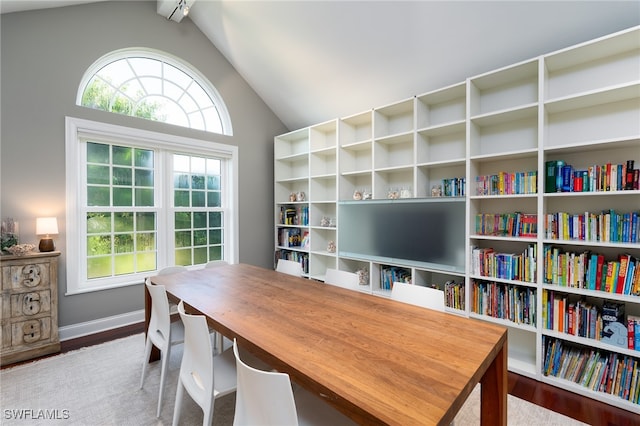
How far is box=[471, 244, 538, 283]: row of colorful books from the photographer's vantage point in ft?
7.39

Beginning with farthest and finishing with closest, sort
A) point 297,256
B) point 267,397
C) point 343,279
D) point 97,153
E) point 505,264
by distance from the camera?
point 297,256, point 97,153, point 505,264, point 343,279, point 267,397

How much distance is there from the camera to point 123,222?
132 inches

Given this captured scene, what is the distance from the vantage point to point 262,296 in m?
1.89

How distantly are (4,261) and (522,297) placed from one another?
436cm

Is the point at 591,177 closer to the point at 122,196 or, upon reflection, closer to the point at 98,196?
the point at 122,196

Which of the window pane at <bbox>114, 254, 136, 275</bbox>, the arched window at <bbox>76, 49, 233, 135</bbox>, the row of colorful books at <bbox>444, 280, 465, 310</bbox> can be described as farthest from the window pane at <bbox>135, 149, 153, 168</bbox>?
the row of colorful books at <bbox>444, 280, 465, 310</bbox>

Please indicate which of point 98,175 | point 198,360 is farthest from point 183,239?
point 198,360

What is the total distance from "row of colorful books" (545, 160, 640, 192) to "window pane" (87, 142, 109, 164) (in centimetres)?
442

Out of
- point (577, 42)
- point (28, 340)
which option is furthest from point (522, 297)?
point (28, 340)

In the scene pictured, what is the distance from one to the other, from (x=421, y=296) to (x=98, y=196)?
356 centimetres

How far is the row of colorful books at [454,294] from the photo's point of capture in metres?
2.68

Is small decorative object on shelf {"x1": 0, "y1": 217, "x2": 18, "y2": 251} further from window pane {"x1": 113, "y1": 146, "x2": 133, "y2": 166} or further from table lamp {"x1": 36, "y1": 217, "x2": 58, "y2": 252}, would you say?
window pane {"x1": 113, "y1": 146, "x2": 133, "y2": 166}

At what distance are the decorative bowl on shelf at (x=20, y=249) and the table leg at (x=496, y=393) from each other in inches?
142

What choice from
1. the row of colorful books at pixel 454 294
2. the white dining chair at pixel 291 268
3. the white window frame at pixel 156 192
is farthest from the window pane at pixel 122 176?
the row of colorful books at pixel 454 294
